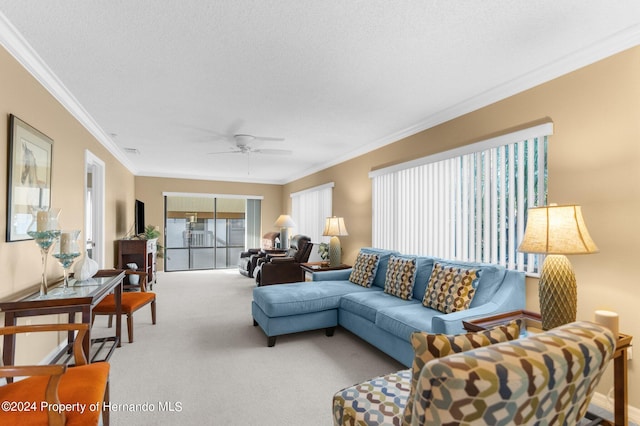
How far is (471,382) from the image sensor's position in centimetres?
79

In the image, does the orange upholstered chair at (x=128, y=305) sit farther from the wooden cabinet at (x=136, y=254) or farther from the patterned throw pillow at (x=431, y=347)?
the patterned throw pillow at (x=431, y=347)

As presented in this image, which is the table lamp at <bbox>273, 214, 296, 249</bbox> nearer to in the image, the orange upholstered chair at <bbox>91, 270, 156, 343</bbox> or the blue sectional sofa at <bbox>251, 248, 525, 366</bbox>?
the blue sectional sofa at <bbox>251, 248, 525, 366</bbox>

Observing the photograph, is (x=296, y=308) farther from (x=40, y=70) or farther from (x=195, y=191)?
(x=195, y=191)

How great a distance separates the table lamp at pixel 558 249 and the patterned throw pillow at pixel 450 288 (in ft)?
2.33

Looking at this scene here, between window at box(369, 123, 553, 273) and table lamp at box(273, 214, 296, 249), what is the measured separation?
3.39 metres

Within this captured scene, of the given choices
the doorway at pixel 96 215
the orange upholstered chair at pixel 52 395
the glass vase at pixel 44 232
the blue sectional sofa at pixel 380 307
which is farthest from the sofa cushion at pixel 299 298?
the doorway at pixel 96 215

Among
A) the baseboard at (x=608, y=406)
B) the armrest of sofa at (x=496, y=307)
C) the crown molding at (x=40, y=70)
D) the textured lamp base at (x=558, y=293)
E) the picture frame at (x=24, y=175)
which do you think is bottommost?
the baseboard at (x=608, y=406)

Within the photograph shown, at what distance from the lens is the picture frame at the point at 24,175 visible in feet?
7.16

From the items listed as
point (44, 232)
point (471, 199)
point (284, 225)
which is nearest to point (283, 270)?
point (284, 225)

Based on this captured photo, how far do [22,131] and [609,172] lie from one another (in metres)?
4.21

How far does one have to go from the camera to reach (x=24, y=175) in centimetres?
235

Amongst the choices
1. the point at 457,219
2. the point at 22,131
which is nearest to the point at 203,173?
the point at 22,131

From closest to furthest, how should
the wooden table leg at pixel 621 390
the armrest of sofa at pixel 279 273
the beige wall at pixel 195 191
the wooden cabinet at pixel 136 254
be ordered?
the wooden table leg at pixel 621 390, the armrest of sofa at pixel 279 273, the wooden cabinet at pixel 136 254, the beige wall at pixel 195 191

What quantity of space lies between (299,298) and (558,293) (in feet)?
7.36
